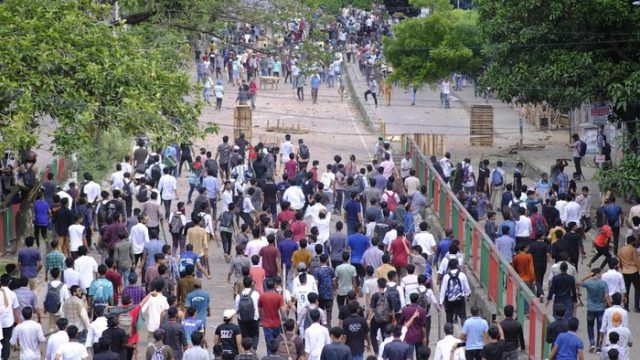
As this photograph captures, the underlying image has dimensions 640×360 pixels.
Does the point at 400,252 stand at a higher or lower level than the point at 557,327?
higher

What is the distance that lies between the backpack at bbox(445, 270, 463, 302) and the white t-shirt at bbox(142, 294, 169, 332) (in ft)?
12.2

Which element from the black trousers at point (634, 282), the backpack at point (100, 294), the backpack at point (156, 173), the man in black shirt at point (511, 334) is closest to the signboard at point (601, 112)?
the backpack at point (156, 173)

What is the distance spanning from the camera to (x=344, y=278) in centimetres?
1841

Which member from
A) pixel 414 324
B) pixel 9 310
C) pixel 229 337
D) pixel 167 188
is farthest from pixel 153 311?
pixel 167 188

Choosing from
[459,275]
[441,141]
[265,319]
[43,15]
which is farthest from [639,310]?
[441,141]

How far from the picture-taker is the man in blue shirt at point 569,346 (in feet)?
50.8

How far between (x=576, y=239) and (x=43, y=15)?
8567mm

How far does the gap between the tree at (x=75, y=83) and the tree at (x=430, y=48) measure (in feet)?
52.5

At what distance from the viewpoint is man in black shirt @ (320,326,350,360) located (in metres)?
14.8

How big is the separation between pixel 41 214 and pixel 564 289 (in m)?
9.06

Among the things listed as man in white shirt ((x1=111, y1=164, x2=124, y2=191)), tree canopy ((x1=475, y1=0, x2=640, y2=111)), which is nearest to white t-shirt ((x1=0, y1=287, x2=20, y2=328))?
man in white shirt ((x1=111, y1=164, x2=124, y2=191))

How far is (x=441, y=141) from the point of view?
3597 centimetres

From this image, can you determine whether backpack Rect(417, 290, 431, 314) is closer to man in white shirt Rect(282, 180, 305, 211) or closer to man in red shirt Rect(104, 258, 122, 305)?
man in red shirt Rect(104, 258, 122, 305)

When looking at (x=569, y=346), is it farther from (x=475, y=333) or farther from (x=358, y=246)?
Answer: (x=358, y=246)
